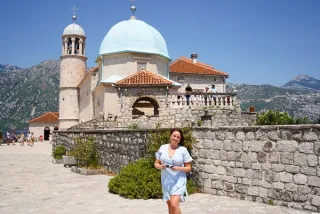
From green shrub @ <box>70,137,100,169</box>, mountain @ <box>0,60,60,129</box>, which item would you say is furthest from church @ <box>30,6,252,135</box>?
mountain @ <box>0,60,60,129</box>

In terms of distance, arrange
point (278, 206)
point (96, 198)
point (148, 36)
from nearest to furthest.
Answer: point (278, 206) < point (96, 198) < point (148, 36)

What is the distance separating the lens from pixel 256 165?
278 inches

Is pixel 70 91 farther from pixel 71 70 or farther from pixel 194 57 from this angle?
pixel 194 57

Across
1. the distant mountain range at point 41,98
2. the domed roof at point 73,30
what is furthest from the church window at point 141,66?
the distant mountain range at point 41,98

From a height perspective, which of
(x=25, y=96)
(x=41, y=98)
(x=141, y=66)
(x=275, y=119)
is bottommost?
(x=275, y=119)

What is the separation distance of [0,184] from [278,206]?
863 centimetres

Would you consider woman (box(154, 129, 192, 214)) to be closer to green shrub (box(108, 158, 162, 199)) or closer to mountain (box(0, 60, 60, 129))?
green shrub (box(108, 158, 162, 199))

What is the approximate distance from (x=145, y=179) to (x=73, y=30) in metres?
32.1

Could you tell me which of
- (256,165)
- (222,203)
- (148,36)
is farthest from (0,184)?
(148,36)

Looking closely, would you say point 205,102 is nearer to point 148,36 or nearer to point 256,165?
point 148,36

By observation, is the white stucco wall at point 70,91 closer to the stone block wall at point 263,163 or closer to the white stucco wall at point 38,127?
the white stucco wall at point 38,127

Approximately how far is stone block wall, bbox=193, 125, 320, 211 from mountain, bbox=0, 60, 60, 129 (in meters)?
147

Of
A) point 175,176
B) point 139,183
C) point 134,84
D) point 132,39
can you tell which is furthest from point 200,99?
point 175,176

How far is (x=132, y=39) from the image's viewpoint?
24.8 m
